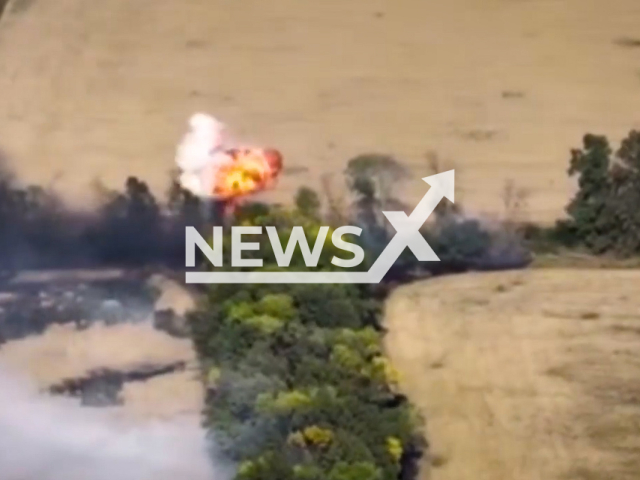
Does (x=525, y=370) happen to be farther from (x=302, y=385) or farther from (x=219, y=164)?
(x=219, y=164)

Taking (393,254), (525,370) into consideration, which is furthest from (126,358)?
(525,370)

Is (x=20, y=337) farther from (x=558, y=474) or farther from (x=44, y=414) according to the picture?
(x=558, y=474)

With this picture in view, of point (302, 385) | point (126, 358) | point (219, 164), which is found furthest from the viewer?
point (219, 164)

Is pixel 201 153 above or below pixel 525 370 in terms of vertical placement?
above

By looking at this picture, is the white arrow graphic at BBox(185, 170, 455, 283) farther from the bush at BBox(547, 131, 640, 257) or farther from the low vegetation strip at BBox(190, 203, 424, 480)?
the bush at BBox(547, 131, 640, 257)

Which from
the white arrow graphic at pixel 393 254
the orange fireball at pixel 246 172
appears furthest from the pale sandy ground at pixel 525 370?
the orange fireball at pixel 246 172

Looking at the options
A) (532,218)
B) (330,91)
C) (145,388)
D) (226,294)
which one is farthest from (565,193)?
(145,388)
